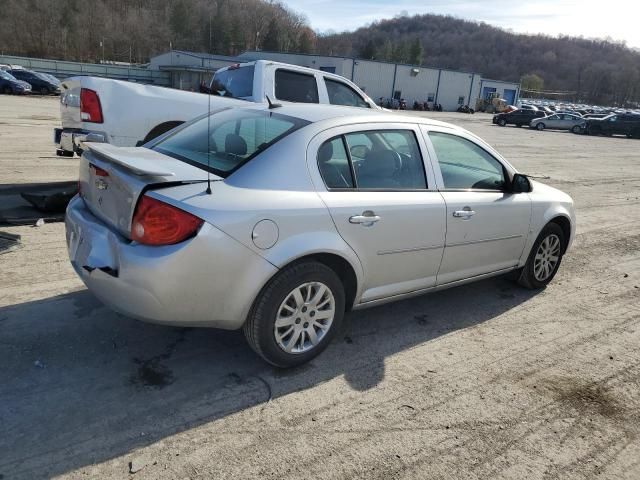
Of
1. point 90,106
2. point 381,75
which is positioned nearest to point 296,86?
point 90,106

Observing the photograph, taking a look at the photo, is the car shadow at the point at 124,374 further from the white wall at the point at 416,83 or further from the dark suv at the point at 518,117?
the white wall at the point at 416,83

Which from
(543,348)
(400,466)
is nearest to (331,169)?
(400,466)

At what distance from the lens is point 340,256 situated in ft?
10.9

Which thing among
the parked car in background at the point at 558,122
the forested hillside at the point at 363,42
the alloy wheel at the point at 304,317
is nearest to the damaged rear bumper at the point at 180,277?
the alloy wheel at the point at 304,317

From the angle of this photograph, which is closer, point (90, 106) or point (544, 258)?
point (544, 258)

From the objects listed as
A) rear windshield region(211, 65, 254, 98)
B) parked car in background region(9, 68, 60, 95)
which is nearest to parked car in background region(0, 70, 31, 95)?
parked car in background region(9, 68, 60, 95)

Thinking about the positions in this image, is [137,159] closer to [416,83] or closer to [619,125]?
[619,125]

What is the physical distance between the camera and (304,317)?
3334 millimetres

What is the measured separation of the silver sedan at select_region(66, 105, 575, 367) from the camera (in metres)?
2.86

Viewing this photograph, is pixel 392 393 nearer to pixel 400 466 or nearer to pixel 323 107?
pixel 400 466

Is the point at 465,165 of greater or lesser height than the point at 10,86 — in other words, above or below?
above

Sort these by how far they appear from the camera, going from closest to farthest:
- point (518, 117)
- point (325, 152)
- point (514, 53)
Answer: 1. point (325, 152)
2. point (518, 117)
3. point (514, 53)

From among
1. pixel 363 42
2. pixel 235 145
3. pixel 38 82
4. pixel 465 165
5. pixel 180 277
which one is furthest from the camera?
pixel 363 42

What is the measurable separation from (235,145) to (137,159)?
2.16ft
